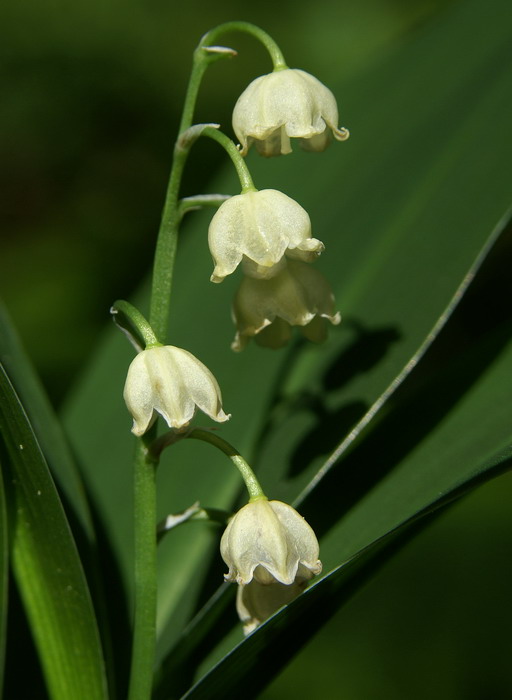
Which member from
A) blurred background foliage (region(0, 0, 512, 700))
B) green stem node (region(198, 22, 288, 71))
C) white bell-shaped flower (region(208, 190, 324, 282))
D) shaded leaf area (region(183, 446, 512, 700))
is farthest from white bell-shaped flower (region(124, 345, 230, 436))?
blurred background foliage (region(0, 0, 512, 700))

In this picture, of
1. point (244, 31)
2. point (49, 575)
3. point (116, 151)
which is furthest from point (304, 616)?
point (116, 151)

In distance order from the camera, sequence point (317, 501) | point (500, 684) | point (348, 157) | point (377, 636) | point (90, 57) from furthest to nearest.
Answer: point (90, 57)
point (377, 636)
point (500, 684)
point (348, 157)
point (317, 501)

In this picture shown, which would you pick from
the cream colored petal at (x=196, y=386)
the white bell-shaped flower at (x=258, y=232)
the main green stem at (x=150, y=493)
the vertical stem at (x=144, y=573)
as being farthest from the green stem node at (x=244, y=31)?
the vertical stem at (x=144, y=573)

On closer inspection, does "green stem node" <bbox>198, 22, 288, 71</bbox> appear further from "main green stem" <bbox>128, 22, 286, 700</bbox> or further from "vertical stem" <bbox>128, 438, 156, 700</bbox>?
"vertical stem" <bbox>128, 438, 156, 700</bbox>

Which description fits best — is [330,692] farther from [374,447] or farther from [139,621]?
[139,621]

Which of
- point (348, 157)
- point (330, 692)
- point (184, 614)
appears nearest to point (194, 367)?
point (184, 614)

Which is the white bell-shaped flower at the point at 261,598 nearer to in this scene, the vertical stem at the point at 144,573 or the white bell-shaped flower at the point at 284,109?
the vertical stem at the point at 144,573
